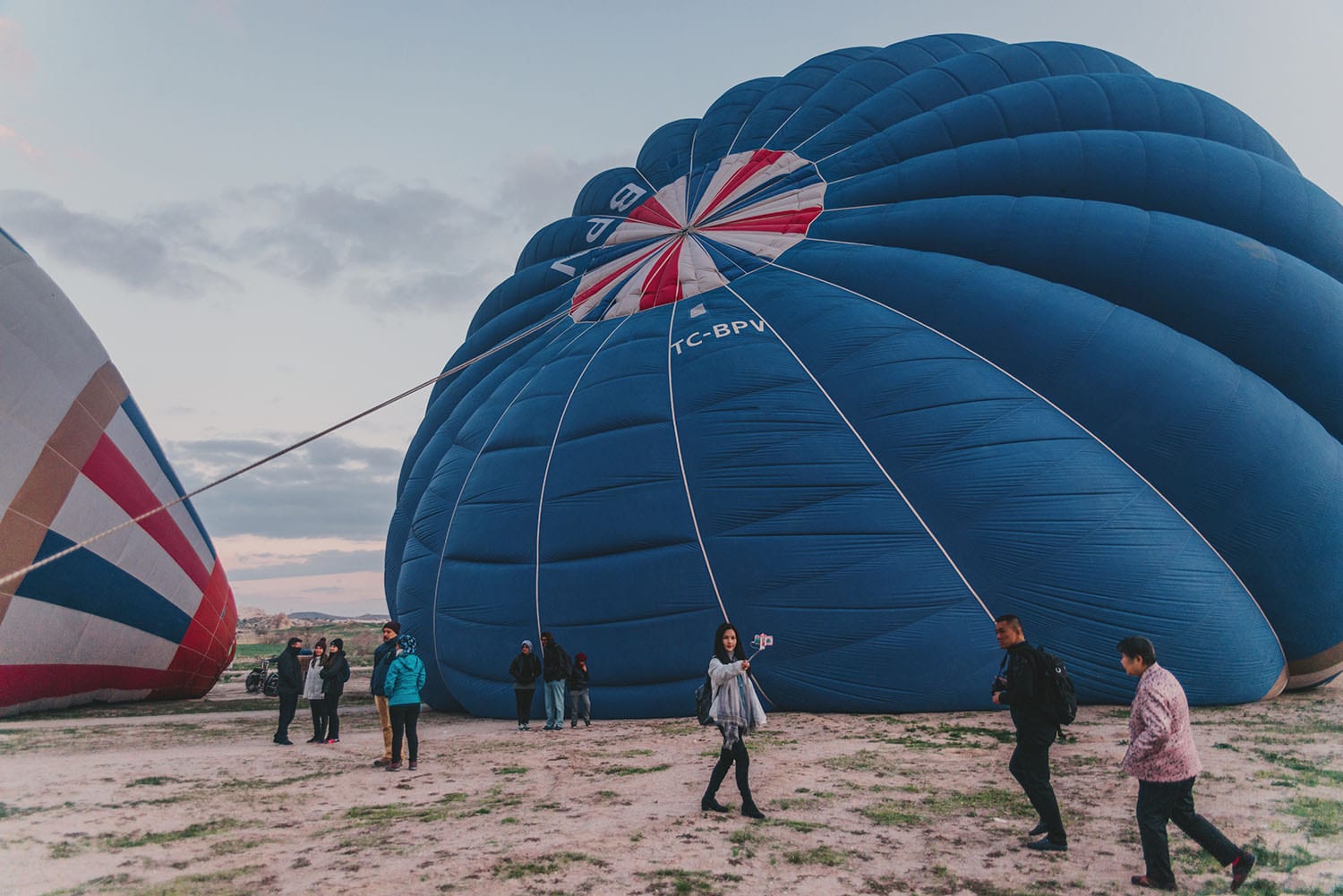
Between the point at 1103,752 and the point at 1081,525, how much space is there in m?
2.59

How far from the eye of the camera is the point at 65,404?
12.1m

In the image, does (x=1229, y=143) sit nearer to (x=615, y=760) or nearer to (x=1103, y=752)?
(x=1103, y=752)

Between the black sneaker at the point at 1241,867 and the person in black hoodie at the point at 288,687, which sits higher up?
the person in black hoodie at the point at 288,687

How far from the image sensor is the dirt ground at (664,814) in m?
4.25

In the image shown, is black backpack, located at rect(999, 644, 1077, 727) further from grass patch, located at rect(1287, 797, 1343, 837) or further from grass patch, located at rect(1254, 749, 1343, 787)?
grass patch, located at rect(1254, 749, 1343, 787)

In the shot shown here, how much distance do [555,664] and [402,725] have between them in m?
2.15

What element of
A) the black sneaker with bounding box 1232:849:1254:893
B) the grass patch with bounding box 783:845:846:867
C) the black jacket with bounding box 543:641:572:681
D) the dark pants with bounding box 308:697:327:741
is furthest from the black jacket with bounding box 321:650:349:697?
the black sneaker with bounding box 1232:849:1254:893

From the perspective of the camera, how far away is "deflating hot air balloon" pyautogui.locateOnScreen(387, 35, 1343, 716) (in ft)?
27.7

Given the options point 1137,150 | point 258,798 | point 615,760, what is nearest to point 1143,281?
point 1137,150

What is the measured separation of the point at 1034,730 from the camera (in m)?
4.53

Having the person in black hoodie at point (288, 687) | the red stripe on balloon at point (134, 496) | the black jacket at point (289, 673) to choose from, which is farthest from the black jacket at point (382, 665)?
the red stripe on balloon at point (134, 496)

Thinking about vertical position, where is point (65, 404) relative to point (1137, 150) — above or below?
below

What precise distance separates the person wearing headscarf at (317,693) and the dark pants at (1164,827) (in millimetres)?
7871

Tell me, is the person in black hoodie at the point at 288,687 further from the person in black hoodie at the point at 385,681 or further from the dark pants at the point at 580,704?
the dark pants at the point at 580,704
